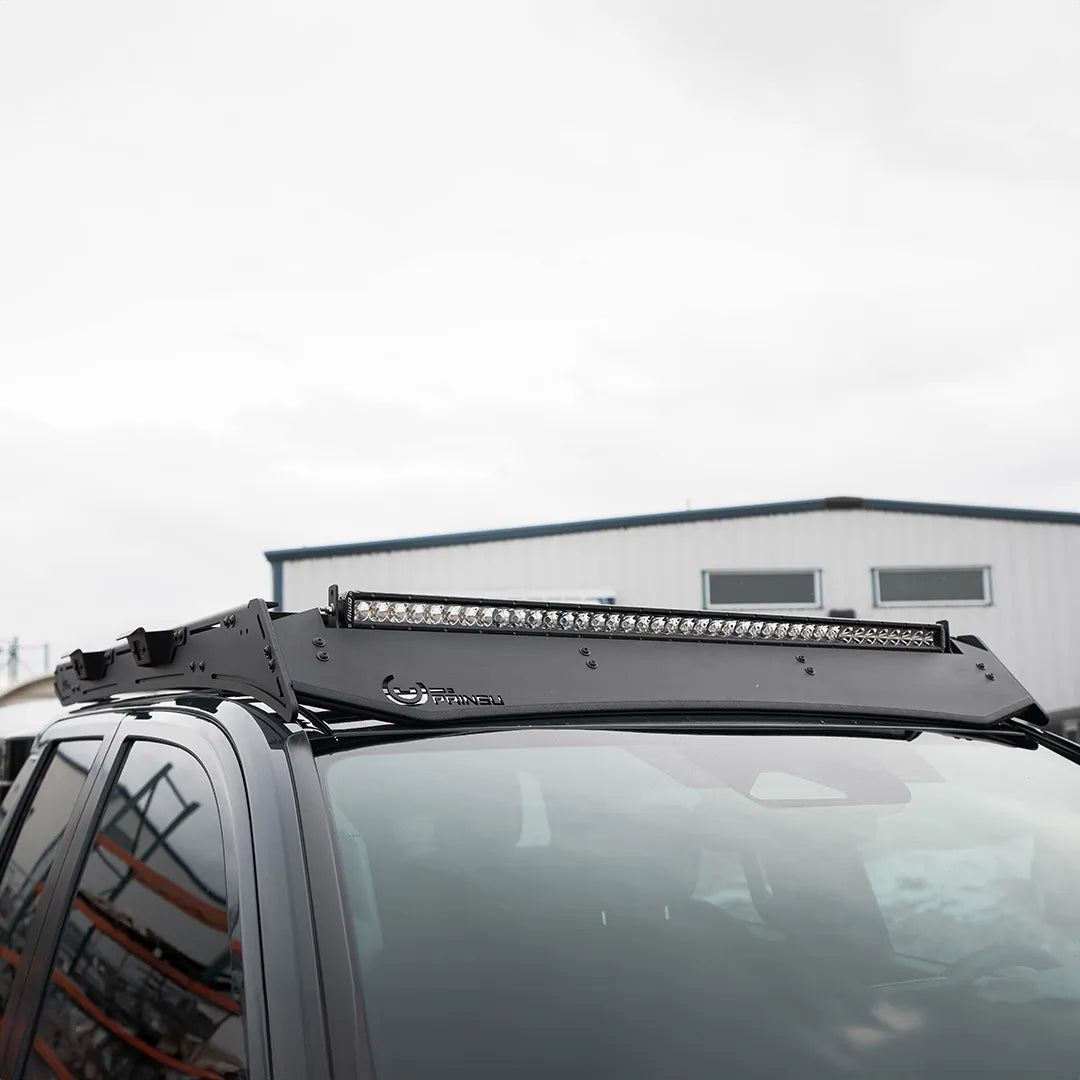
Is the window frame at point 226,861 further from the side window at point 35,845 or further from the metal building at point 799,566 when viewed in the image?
the metal building at point 799,566

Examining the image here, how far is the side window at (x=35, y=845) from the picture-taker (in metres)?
2.41

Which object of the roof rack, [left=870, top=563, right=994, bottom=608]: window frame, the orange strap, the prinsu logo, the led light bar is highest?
[left=870, top=563, right=994, bottom=608]: window frame

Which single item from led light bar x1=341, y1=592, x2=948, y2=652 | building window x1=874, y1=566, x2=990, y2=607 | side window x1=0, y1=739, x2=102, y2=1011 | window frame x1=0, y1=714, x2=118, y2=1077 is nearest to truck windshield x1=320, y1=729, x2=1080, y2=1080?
led light bar x1=341, y1=592, x2=948, y2=652

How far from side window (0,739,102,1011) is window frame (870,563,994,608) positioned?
Answer: 709 inches

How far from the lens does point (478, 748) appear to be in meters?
1.97

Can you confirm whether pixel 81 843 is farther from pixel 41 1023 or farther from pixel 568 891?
pixel 568 891

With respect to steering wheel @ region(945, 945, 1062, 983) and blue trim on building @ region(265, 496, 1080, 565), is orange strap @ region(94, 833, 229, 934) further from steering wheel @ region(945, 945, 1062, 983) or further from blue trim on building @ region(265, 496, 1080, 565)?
blue trim on building @ region(265, 496, 1080, 565)

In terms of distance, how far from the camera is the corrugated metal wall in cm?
1900

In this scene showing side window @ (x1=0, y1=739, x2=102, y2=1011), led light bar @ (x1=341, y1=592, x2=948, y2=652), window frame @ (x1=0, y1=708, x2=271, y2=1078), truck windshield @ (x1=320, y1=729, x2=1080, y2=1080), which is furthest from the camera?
side window @ (x1=0, y1=739, x2=102, y2=1011)

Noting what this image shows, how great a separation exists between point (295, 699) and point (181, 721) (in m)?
0.40

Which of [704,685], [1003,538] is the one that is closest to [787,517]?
[1003,538]

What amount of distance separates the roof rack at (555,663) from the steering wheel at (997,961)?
51cm

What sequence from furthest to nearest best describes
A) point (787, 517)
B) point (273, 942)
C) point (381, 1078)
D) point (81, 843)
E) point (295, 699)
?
point (787, 517) < point (81, 843) < point (295, 699) < point (273, 942) < point (381, 1078)

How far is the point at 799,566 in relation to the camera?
19.6 meters
